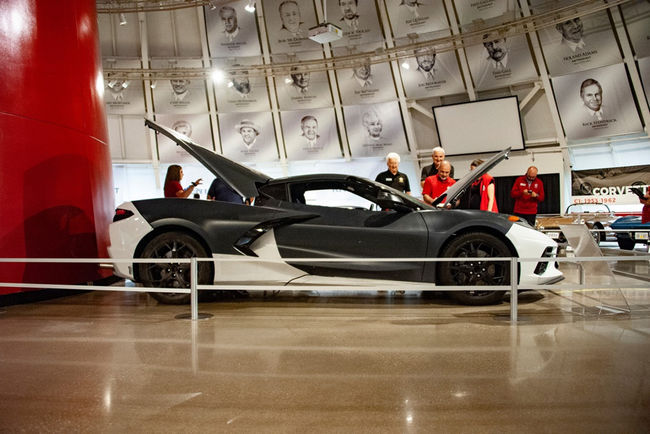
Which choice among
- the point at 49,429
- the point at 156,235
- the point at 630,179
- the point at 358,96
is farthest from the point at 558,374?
the point at 358,96

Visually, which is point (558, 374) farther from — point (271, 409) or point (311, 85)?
point (311, 85)

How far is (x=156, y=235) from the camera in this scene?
4.31 m

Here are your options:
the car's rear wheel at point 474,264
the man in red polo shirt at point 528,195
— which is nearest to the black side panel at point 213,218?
the car's rear wheel at point 474,264

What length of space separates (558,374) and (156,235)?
134 inches

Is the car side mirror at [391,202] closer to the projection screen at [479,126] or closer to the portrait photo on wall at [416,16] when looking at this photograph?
the projection screen at [479,126]

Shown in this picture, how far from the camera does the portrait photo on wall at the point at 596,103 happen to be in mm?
11578

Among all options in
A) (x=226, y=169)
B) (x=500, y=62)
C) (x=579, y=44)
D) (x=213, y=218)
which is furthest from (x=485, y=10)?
(x=213, y=218)

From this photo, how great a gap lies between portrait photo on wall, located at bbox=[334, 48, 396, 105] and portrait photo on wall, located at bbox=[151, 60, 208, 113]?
4611 millimetres

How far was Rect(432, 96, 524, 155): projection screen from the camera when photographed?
1332cm

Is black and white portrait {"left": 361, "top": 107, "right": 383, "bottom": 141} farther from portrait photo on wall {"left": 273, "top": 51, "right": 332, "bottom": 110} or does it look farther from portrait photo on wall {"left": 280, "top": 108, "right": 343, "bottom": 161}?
portrait photo on wall {"left": 273, "top": 51, "right": 332, "bottom": 110}

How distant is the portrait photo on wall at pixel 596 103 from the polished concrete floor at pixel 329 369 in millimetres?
9343

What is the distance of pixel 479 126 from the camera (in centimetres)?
1370

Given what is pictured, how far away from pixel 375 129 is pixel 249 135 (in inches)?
165

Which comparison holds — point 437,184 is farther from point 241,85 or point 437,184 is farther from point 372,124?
point 241,85
